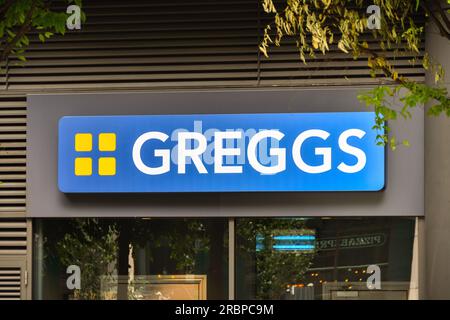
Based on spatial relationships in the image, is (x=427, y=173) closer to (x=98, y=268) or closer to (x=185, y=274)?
(x=185, y=274)

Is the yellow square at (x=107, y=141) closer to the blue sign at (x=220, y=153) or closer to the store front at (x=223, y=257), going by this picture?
the blue sign at (x=220, y=153)

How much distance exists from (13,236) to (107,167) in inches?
64.5

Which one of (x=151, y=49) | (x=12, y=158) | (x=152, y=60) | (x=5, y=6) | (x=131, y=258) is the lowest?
(x=131, y=258)

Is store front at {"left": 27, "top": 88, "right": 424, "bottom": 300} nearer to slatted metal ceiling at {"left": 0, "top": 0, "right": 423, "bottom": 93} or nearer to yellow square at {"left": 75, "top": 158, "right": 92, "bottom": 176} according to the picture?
yellow square at {"left": 75, "top": 158, "right": 92, "bottom": 176}

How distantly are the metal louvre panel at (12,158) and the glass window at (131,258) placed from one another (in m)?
0.47

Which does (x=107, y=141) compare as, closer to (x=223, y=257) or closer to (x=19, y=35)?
(x=223, y=257)

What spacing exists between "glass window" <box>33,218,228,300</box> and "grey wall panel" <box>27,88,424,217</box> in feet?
0.65

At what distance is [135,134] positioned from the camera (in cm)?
1170

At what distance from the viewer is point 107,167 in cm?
1169

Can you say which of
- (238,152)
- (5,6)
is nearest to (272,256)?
(238,152)

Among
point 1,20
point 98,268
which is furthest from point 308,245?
point 1,20

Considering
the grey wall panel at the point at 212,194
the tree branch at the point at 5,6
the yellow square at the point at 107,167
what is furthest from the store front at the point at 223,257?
the tree branch at the point at 5,6

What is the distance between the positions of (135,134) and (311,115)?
2.34m

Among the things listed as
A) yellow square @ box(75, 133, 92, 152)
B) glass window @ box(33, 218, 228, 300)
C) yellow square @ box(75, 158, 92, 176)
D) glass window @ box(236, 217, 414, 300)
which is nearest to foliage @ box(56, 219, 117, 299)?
glass window @ box(33, 218, 228, 300)
